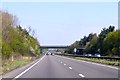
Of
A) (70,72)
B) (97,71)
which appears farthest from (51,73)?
(97,71)

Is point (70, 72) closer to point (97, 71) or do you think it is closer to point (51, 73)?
point (51, 73)

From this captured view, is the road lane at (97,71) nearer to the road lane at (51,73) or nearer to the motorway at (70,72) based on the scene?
the motorway at (70,72)

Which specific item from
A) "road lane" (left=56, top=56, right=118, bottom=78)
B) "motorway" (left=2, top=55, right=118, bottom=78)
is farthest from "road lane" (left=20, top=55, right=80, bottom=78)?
"road lane" (left=56, top=56, right=118, bottom=78)

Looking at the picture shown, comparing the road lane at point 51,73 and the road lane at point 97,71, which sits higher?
the road lane at point 97,71

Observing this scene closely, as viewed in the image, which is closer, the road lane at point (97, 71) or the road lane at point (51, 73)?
the road lane at point (51, 73)

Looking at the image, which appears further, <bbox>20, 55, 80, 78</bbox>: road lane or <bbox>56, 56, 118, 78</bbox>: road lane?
<bbox>56, 56, 118, 78</bbox>: road lane

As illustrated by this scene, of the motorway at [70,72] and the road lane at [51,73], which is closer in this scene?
the road lane at [51,73]

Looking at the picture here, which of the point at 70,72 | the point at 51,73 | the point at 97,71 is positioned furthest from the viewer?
the point at 97,71

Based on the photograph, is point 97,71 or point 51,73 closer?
point 51,73

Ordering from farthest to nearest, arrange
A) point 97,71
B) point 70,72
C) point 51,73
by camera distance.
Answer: point 97,71
point 70,72
point 51,73

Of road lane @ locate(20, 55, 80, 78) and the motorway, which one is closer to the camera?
road lane @ locate(20, 55, 80, 78)

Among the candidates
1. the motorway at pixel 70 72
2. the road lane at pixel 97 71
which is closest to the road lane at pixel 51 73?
the motorway at pixel 70 72

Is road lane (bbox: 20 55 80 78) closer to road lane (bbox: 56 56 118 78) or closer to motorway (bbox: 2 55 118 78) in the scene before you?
motorway (bbox: 2 55 118 78)

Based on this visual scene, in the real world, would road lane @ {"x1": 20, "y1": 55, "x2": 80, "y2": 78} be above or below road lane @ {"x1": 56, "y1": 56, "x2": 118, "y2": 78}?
below
